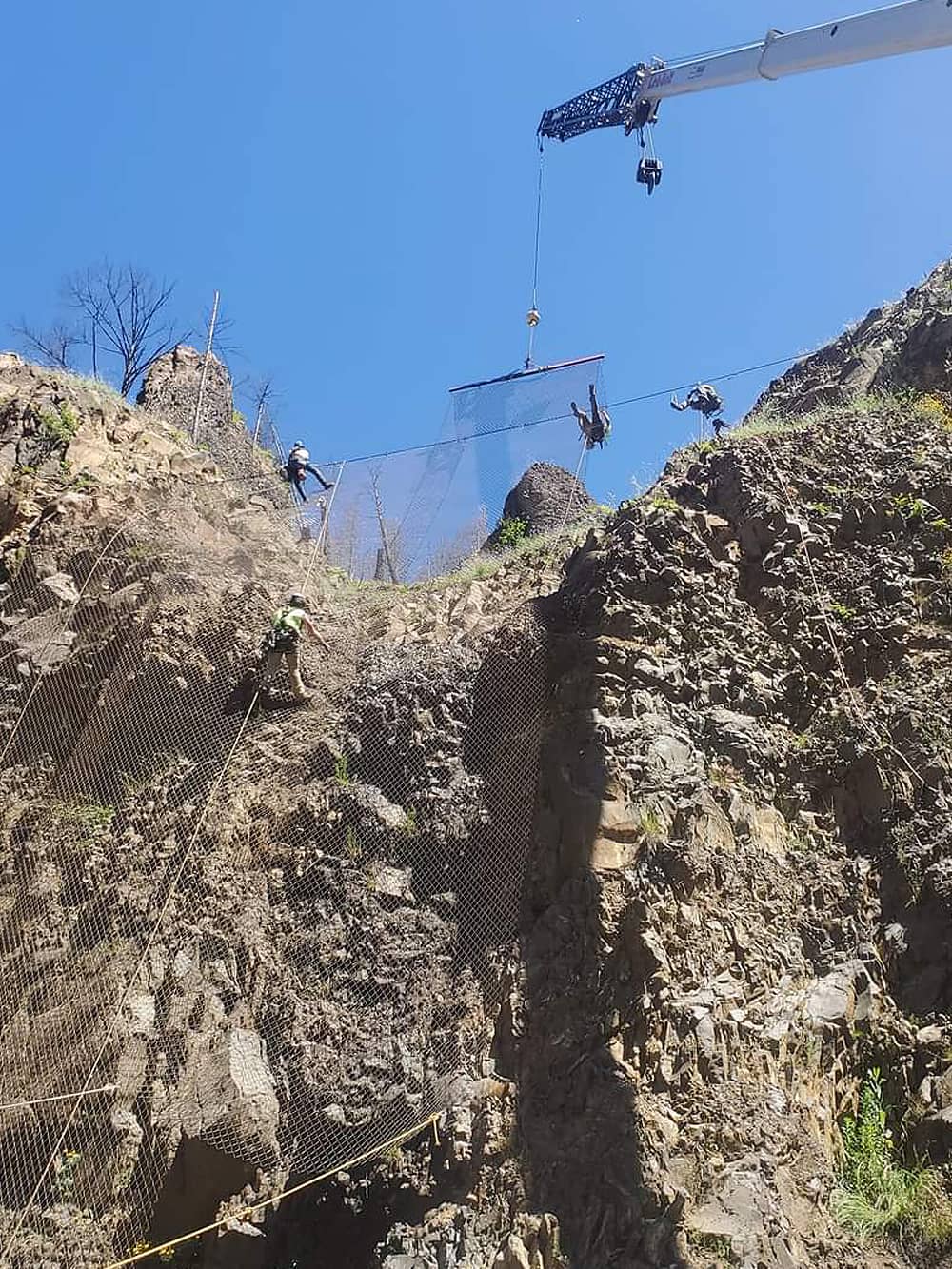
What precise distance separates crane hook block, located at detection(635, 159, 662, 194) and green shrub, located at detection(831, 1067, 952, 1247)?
11227 millimetres

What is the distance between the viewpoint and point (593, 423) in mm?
12781

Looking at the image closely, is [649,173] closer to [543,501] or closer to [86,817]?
[543,501]

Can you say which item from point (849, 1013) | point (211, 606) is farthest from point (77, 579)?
point (849, 1013)

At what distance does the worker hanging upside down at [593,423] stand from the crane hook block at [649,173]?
116 inches

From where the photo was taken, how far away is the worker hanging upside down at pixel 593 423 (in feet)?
41.7

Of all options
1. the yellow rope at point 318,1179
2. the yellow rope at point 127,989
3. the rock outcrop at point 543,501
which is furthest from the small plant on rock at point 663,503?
the yellow rope at point 318,1179

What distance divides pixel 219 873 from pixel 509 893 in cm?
251

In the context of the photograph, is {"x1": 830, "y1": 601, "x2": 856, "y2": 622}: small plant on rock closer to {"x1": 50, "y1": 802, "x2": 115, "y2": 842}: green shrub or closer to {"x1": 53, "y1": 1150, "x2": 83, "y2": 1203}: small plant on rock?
{"x1": 50, "y1": 802, "x2": 115, "y2": 842}: green shrub

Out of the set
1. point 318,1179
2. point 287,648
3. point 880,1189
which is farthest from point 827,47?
point 318,1179

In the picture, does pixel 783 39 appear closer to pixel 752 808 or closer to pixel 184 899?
pixel 752 808

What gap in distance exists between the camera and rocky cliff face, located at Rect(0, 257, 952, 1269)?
6246 millimetres

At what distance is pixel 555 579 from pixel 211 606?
12.5ft

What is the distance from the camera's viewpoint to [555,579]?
36.6 ft

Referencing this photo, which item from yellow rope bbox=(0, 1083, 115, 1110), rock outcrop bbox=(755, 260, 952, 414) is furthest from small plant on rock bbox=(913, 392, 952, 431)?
yellow rope bbox=(0, 1083, 115, 1110)
